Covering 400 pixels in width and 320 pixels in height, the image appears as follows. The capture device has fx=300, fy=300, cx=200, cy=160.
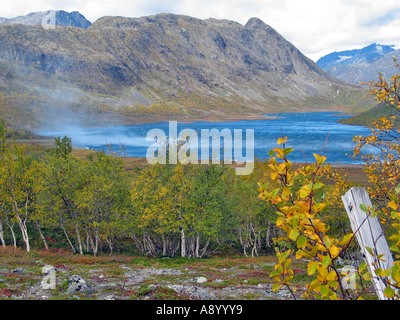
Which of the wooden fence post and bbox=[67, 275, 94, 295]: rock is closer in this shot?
the wooden fence post

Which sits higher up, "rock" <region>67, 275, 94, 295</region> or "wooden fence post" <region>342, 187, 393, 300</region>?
"wooden fence post" <region>342, 187, 393, 300</region>

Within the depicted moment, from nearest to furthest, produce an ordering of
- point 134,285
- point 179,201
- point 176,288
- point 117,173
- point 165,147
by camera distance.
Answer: point 176,288 < point 134,285 < point 179,201 < point 165,147 < point 117,173

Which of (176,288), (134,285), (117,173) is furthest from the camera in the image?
(117,173)

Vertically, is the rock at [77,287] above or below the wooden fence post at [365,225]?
below

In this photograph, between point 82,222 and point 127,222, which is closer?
point 127,222

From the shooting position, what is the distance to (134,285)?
15.1 metres

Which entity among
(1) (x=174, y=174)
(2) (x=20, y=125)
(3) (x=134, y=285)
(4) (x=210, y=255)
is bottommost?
(4) (x=210, y=255)

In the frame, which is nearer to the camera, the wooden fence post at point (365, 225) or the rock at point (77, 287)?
the wooden fence post at point (365, 225)

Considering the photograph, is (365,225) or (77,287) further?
(77,287)

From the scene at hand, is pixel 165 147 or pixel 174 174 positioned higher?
pixel 165 147

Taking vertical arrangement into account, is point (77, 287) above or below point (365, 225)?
below
